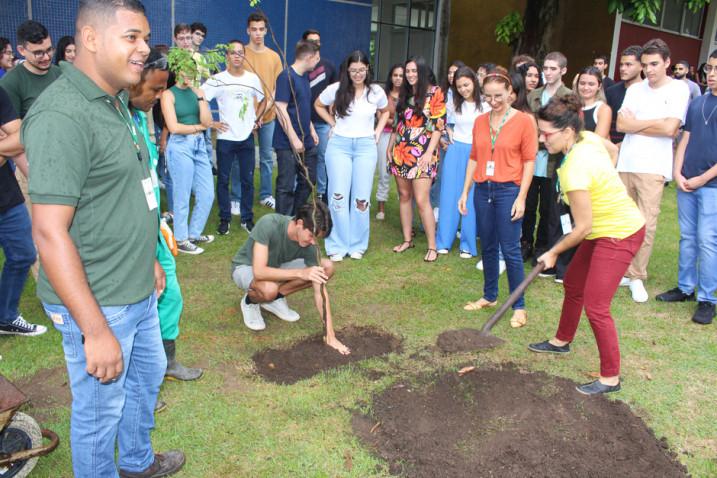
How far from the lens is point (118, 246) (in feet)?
6.83

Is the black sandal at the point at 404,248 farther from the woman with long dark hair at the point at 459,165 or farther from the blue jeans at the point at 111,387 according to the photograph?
the blue jeans at the point at 111,387

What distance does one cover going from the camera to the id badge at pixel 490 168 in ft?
15.6

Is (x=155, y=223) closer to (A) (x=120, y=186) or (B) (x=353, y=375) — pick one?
(A) (x=120, y=186)

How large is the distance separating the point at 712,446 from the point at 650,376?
80cm

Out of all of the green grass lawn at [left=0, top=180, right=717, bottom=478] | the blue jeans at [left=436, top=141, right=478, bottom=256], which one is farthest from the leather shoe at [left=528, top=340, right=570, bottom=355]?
the blue jeans at [left=436, top=141, right=478, bottom=256]

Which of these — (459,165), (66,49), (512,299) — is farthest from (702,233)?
(66,49)

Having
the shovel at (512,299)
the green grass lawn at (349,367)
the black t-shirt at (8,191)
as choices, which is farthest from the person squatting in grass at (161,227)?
the shovel at (512,299)

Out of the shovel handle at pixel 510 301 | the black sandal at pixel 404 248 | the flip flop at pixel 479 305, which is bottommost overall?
the flip flop at pixel 479 305

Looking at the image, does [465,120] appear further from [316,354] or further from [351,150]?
[316,354]

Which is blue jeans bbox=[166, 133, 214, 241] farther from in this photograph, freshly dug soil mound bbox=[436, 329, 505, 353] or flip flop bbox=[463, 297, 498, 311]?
freshly dug soil mound bbox=[436, 329, 505, 353]

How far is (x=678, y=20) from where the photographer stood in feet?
59.5

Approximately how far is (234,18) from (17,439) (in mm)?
10509

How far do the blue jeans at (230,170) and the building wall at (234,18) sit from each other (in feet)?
16.5

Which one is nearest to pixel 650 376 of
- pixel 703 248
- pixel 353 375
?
pixel 703 248
